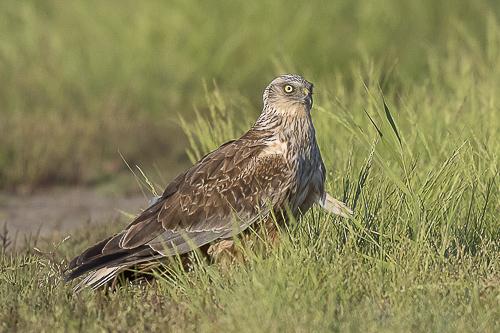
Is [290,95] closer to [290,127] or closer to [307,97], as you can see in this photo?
[307,97]

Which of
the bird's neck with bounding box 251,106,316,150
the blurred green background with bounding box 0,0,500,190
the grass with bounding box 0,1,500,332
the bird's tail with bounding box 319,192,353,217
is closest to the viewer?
the grass with bounding box 0,1,500,332

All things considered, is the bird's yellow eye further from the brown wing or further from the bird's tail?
the bird's tail

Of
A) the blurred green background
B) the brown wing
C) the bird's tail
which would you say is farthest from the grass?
the blurred green background

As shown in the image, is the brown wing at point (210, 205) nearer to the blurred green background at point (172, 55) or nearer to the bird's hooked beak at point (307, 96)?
the bird's hooked beak at point (307, 96)

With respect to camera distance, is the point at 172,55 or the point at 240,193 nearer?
the point at 240,193

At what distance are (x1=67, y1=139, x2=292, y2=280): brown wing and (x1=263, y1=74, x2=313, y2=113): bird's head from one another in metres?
0.24

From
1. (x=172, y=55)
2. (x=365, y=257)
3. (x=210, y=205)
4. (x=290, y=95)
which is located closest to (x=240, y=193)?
(x=210, y=205)

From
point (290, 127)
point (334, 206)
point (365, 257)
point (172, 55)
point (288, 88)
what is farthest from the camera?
point (172, 55)

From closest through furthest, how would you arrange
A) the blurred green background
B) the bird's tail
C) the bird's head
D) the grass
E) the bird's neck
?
the grass < the bird's tail < the bird's neck < the bird's head < the blurred green background

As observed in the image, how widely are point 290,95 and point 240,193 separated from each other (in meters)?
0.56

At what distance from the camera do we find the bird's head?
6.42 m

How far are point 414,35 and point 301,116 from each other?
6.46 m

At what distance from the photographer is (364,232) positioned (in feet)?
20.1

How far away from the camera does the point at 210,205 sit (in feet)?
20.9
